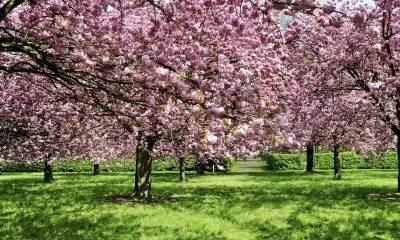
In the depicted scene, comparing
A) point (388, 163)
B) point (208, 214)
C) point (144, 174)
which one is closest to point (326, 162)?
point (388, 163)

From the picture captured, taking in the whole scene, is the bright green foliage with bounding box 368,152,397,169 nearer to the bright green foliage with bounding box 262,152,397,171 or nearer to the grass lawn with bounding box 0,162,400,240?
the bright green foliage with bounding box 262,152,397,171

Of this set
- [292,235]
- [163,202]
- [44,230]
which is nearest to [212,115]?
[292,235]

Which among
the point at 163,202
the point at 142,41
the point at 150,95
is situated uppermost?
the point at 142,41

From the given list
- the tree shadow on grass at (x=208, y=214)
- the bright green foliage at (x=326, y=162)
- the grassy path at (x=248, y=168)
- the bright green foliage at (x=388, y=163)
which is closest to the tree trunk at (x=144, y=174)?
the tree shadow on grass at (x=208, y=214)

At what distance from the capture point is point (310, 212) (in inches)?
510

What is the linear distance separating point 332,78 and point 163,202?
27.1ft

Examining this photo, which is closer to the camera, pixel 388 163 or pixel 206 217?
pixel 206 217

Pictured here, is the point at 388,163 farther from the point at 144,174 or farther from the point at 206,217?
the point at 206,217

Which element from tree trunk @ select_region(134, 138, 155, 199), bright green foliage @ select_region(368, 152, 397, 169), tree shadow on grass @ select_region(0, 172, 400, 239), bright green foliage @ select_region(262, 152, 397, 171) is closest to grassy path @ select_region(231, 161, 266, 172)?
bright green foliage @ select_region(262, 152, 397, 171)

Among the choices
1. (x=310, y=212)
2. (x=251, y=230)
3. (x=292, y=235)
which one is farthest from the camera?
(x=310, y=212)

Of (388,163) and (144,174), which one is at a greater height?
(144,174)

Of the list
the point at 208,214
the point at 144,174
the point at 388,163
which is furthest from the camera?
the point at 388,163

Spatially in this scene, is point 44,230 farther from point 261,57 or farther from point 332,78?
point 332,78

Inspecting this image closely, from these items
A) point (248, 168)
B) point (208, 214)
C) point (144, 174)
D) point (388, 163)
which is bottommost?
point (248, 168)
